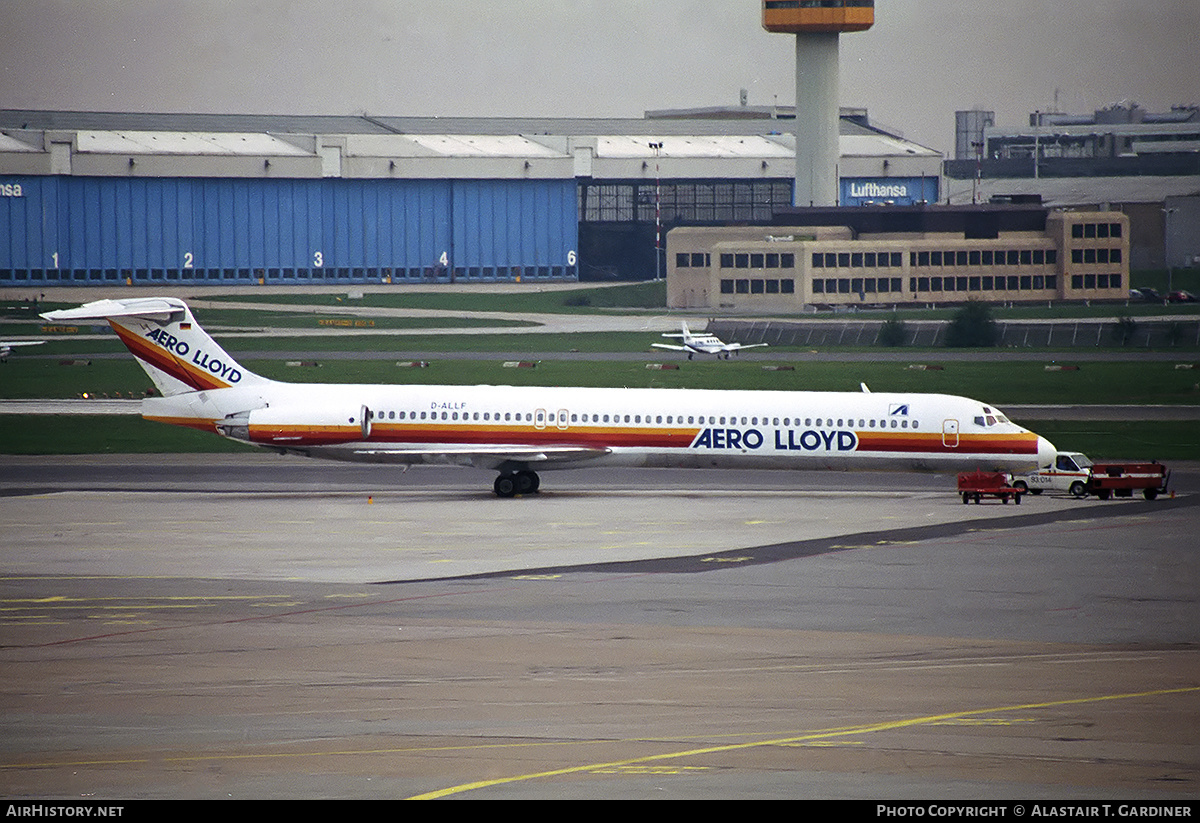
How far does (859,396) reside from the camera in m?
48.8

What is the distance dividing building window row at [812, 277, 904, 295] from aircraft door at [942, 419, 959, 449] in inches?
3333

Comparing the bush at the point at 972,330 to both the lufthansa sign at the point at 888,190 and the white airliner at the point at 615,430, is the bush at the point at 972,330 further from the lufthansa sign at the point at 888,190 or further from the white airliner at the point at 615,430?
the lufthansa sign at the point at 888,190

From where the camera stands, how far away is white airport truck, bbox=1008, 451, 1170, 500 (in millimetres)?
46350

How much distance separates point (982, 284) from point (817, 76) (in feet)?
103

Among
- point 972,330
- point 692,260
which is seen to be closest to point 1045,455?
point 972,330

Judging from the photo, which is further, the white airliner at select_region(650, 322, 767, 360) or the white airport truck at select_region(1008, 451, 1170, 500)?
the white airliner at select_region(650, 322, 767, 360)

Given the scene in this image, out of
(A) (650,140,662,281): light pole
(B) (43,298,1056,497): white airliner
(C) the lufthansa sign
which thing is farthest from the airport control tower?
(B) (43,298,1056,497): white airliner

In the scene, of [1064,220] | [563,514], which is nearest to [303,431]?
[563,514]

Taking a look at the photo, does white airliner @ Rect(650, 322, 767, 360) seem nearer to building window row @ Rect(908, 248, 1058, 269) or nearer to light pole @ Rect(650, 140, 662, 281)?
building window row @ Rect(908, 248, 1058, 269)

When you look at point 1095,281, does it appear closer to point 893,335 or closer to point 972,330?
point 972,330

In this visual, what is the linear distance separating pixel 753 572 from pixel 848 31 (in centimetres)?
12791

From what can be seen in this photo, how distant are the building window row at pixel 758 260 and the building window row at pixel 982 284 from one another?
1148cm

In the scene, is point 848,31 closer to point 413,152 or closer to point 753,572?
point 413,152

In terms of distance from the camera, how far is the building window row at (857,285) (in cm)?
13162
